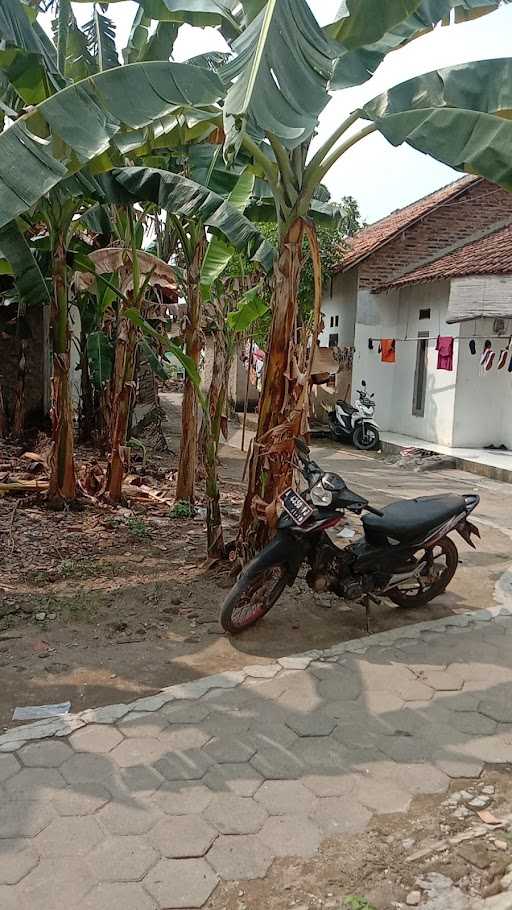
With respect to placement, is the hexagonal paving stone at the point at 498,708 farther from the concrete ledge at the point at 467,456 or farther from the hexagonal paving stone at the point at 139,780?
the concrete ledge at the point at 467,456

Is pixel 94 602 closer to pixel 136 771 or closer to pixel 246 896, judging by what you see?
pixel 136 771

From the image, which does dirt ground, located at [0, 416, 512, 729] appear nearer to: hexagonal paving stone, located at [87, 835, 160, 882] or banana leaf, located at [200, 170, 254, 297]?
hexagonal paving stone, located at [87, 835, 160, 882]

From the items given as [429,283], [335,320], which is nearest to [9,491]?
[429,283]

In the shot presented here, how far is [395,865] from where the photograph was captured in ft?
8.40

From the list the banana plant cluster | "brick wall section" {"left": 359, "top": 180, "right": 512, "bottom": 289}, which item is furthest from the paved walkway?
"brick wall section" {"left": 359, "top": 180, "right": 512, "bottom": 289}

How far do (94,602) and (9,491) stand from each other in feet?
9.87

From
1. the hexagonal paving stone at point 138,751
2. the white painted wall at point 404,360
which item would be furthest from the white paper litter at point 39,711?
the white painted wall at point 404,360

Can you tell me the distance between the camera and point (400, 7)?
3.93 m

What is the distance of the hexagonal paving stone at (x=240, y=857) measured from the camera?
8.17 ft

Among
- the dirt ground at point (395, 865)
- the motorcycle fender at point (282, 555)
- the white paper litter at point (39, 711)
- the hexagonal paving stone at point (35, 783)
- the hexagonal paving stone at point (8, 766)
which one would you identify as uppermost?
the motorcycle fender at point (282, 555)

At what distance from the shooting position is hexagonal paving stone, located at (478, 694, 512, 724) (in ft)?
11.9

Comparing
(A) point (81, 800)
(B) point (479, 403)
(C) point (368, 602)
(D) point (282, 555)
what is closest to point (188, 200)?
(D) point (282, 555)

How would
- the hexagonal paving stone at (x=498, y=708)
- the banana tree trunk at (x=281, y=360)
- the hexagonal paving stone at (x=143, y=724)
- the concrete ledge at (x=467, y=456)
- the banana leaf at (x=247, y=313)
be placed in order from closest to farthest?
the hexagonal paving stone at (x=143, y=724)
the hexagonal paving stone at (x=498, y=708)
the banana tree trunk at (x=281, y=360)
the banana leaf at (x=247, y=313)
the concrete ledge at (x=467, y=456)

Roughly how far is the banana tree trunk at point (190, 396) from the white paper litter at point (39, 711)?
3.48 m
